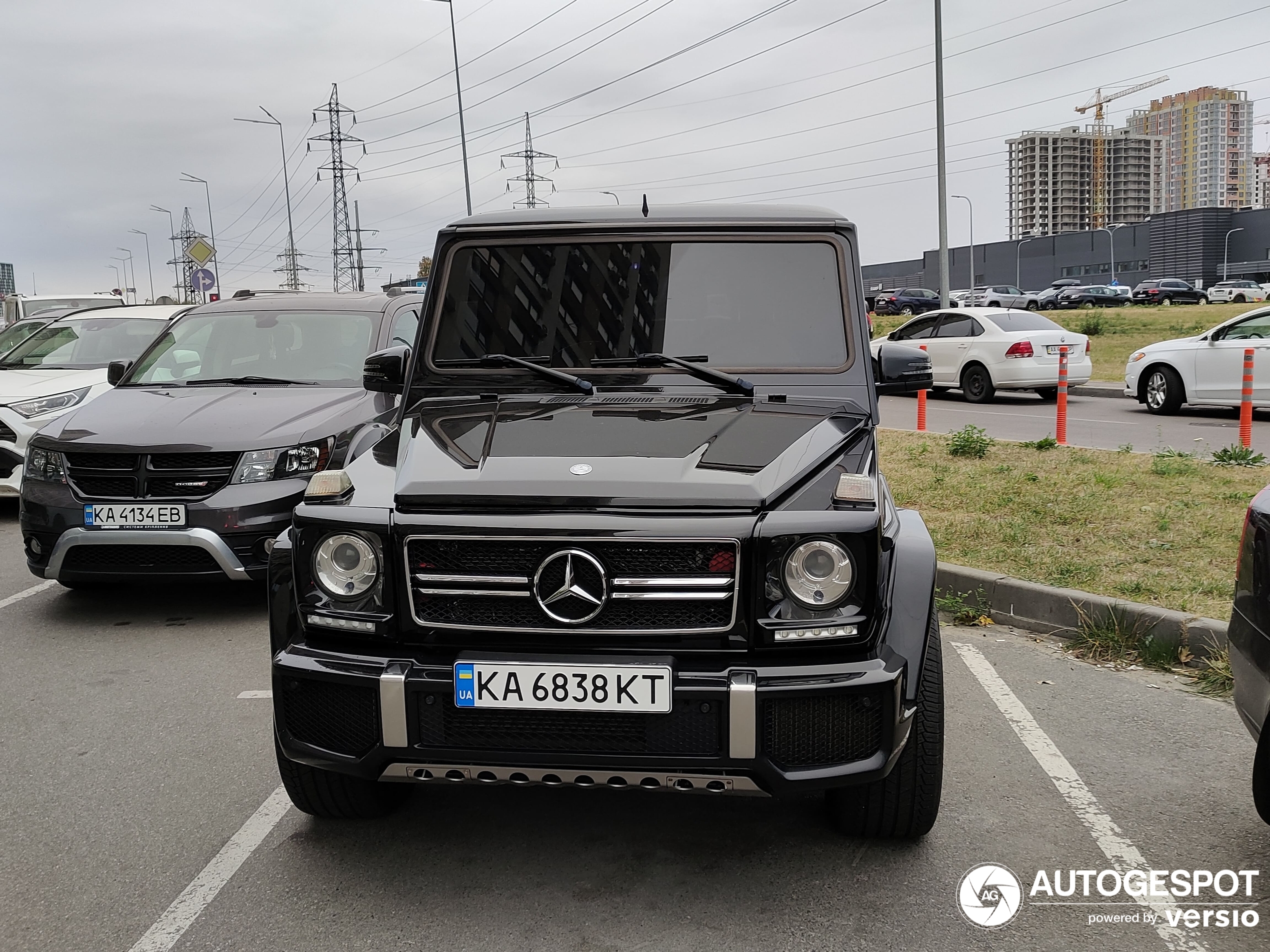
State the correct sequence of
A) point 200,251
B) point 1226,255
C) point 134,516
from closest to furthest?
point 134,516
point 200,251
point 1226,255

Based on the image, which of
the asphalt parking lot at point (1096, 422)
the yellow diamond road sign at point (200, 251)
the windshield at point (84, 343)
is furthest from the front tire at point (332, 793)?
the yellow diamond road sign at point (200, 251)

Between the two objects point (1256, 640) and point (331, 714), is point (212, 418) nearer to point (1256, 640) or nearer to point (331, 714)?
Result: point (331, 714)

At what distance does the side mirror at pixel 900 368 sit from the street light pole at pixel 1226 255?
9207cm

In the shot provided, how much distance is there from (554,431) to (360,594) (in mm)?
729

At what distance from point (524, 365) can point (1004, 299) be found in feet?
183

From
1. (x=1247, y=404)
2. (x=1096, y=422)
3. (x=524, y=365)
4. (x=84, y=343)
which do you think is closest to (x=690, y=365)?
(x=524, y=365)

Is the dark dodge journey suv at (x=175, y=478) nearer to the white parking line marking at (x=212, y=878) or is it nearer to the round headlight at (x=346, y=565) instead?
the white parking line marking at (x=212, y=878)

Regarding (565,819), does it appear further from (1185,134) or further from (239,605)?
(1185,134)

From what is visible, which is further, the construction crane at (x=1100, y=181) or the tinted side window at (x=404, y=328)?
the construction crane at (x=1100, y=181)

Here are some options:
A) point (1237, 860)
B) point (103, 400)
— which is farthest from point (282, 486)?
point (1237, 860)

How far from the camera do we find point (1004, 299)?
184 ft

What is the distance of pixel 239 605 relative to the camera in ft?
21.5

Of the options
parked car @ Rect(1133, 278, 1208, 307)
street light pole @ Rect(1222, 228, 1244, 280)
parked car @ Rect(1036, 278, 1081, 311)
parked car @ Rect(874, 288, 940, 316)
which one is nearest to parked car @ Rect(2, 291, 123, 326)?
parked car @ Rect(874, 288, 940, 316)

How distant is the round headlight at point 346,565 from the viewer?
117 inches
